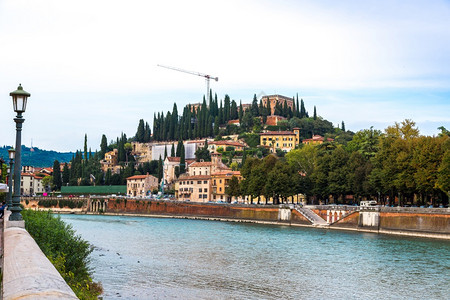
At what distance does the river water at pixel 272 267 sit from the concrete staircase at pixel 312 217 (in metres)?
13.3

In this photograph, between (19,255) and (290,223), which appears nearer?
(19,255)

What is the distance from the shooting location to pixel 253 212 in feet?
229

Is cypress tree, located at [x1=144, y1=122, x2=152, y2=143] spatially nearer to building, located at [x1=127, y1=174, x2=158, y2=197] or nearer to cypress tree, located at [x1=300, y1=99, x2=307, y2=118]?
building, located at [x1=127, y1=174, x2=158, y2=197]

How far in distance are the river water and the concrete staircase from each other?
13.3 m

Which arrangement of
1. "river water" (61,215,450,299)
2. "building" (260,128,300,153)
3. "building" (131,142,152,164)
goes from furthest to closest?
"building" (131,142,152,164) < "building" (260,128,300,153) < "river water" (61,215,450,299)

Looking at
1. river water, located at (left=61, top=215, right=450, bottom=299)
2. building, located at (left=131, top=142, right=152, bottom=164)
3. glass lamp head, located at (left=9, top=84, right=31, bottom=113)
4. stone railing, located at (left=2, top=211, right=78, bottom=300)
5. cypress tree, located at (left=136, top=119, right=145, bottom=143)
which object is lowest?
river water, located at (left=61, top=215, right=450, bottom=299)

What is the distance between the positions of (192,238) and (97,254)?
13.3 meters

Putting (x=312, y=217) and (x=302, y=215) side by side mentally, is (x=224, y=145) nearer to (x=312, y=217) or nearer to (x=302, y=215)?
(x=302, y=215)

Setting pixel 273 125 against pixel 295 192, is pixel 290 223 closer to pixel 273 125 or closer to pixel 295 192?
pixel 295 192

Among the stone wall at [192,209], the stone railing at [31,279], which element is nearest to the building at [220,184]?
the stone wall at [192,209]

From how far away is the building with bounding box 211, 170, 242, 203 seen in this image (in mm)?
93875

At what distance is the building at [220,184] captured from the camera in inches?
3696

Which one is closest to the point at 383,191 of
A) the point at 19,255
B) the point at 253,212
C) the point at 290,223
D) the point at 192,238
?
the point at 290,223

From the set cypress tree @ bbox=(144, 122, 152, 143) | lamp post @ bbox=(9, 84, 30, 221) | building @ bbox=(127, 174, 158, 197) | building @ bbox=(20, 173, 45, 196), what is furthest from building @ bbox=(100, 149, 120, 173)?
lamp post @ bbox=(9, 84, 30, 221)
